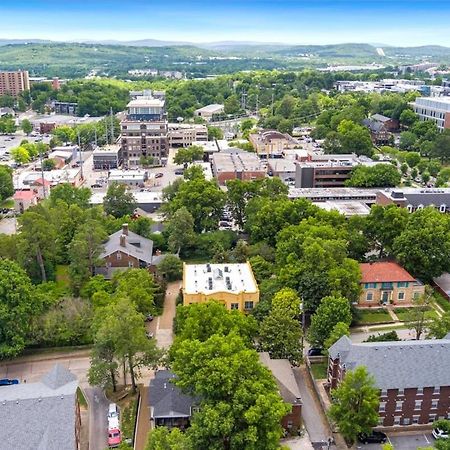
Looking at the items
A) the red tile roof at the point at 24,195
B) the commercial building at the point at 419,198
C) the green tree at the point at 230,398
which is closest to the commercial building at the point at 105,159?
the red tile roof at the point at 24,195

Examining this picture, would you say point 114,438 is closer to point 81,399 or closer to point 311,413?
point 81,399

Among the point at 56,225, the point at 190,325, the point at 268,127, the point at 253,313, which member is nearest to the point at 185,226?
the point at 56,225

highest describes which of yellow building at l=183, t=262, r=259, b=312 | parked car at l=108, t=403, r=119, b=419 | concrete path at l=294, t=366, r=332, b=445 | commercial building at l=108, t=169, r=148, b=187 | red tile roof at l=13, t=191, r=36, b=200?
yellow building at l=183, t=262, r=259, b=312

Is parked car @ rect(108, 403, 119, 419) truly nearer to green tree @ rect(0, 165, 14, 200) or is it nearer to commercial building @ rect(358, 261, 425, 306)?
commercial building @ rect(358, 261, 425, 306)

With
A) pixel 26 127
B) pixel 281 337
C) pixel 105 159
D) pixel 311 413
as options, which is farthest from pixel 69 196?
pixel 26 127

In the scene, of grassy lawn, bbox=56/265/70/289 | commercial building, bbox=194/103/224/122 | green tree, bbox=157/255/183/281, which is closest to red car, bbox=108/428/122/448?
green tree, bbox=157/255/183/281

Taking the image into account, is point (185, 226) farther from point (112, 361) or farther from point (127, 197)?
point (112, 361)

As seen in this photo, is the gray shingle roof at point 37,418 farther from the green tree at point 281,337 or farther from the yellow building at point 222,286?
the yellow building at point 222,286
